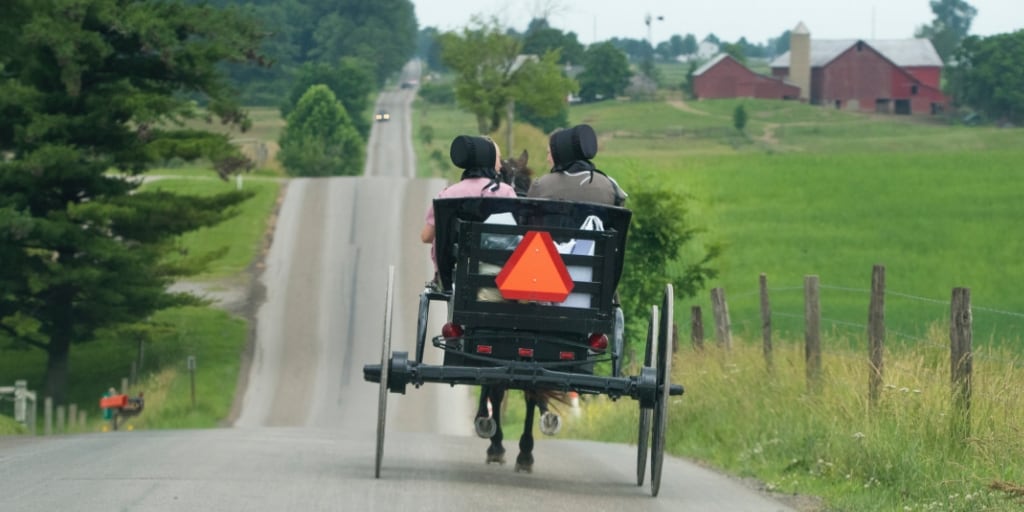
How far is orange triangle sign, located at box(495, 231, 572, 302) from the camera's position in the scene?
10664 millimetres

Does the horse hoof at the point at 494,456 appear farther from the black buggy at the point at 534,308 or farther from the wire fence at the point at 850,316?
the wire fence at the point at 850,316

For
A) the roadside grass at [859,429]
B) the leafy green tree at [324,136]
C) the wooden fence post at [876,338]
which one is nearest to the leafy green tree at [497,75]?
the leafy green tree at [324,136]

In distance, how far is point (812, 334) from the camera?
1515 cm

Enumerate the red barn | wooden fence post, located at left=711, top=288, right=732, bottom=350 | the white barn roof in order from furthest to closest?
1. the white barn roof
2. the red barn
3. wooden fence post, located at left=711, top=288, right=732, bottom=350

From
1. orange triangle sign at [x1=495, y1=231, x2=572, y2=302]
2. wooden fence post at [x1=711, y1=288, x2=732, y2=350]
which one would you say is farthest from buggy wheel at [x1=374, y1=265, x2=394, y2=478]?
wooden fence post at [x1=711, y1=288, x2=732, y2=350]

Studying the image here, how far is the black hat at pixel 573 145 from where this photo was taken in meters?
11.5

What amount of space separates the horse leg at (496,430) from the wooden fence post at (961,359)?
329 centimetres

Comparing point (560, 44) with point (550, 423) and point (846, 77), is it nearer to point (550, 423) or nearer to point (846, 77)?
point (846, 77)

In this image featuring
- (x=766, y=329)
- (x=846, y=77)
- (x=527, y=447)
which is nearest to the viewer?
(x=527, y=447)

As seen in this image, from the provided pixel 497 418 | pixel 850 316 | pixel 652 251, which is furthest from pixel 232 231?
pixel 497 418

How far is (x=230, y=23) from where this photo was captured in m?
37.1

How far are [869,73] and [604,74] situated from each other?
848 inches

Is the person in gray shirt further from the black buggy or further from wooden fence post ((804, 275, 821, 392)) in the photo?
wooden fence post ((804, 275, 821, 392))

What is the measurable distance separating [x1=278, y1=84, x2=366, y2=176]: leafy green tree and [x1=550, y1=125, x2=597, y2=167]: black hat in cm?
7879
